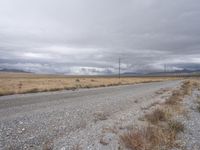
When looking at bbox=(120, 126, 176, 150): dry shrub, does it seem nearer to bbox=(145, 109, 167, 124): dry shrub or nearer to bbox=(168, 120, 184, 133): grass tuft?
bbox=(168, 120, 184, 133): grass tuft

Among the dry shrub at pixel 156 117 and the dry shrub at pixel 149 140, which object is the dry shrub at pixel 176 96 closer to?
the dry shrub at pixel 156 117

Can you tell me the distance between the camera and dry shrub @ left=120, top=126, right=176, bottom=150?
712 centimetres

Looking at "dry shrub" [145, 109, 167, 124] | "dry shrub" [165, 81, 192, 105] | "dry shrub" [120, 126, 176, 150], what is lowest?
"dry shrub" [165, 81, 192, 105]

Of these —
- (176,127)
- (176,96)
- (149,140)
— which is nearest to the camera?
(149,140)

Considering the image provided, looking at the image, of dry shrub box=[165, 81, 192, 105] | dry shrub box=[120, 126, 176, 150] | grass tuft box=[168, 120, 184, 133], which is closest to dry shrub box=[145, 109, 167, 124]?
grass tuft box=[168, 120, 184, 133]

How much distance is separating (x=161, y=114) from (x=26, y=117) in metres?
7.13

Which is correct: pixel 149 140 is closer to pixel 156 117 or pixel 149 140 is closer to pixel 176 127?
pixel 176 127

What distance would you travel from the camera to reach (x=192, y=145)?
7.59 meters

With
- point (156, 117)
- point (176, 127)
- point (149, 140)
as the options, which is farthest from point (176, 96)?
point (149, 140)

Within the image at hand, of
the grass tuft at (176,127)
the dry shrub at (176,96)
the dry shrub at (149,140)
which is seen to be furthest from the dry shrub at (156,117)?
the dry shrub at (176,96)

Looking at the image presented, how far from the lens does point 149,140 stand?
7.69 meters

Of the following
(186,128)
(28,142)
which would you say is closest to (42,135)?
(28,142)

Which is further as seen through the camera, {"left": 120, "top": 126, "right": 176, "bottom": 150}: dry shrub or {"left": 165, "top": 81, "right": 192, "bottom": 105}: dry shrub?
{"left": 165, "top": 81, "right": 192, "bottom": 105}: dry shrub

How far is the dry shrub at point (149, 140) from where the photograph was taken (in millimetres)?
7125
